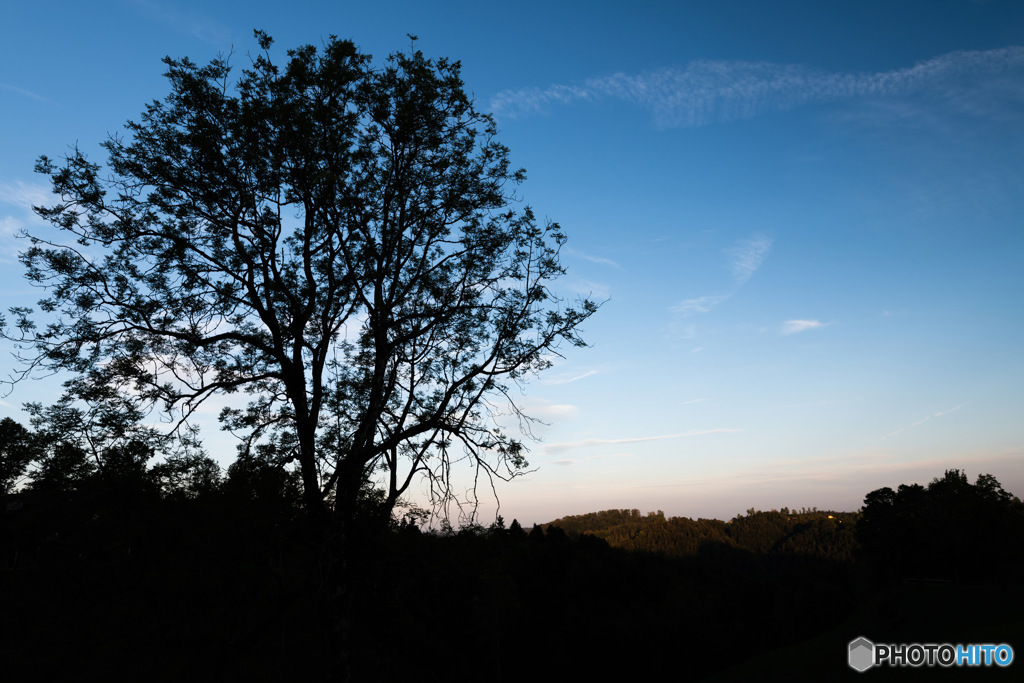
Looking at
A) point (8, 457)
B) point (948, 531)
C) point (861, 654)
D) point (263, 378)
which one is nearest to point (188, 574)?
point (263, 378)

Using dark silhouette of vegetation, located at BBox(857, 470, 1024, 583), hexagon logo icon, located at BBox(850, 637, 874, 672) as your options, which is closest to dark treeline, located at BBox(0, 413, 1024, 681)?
hexagon logo icon, located at BBox(850, 637, 874, 672)

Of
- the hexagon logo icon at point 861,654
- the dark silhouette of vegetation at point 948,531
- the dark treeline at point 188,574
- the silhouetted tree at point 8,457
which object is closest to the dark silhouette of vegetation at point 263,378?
the dark treeline at point 188,574

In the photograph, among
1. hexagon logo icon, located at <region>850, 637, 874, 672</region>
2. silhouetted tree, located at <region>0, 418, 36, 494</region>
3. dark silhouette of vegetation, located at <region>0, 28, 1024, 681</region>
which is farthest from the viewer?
hexagon logo icon, located at <region>850, 637, 874, 672</region>

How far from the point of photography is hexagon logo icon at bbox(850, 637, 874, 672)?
38372 millimetres

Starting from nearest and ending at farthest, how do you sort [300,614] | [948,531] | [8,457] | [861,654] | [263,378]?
[263,378]
[300,614]
[8,457]
[861,654]
[948,531]

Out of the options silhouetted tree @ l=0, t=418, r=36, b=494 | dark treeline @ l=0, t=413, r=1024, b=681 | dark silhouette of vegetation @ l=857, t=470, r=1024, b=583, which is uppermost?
silhouetted tree @ l=0, t=418, r=36, b=494

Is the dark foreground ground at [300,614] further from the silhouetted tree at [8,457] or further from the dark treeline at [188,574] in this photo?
the silhouetted tree at [8,457]

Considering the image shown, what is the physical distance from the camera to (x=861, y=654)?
142 feet

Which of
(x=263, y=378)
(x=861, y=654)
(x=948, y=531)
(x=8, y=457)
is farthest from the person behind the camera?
(x=948, y=531)

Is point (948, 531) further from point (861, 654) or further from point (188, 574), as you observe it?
point (188, 574)

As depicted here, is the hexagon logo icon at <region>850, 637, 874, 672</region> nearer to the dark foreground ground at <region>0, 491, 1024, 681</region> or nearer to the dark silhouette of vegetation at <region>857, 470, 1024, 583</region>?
the dark foreground ground at <region>0, 491, 1024, 681</region>

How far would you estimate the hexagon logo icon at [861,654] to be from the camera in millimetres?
38372

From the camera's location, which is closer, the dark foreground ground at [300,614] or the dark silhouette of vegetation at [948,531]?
the dark foreground ground at [300,614]

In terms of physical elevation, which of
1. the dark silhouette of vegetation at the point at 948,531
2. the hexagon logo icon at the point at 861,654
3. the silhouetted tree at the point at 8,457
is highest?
the silhouetted tree at the point at 8,457
